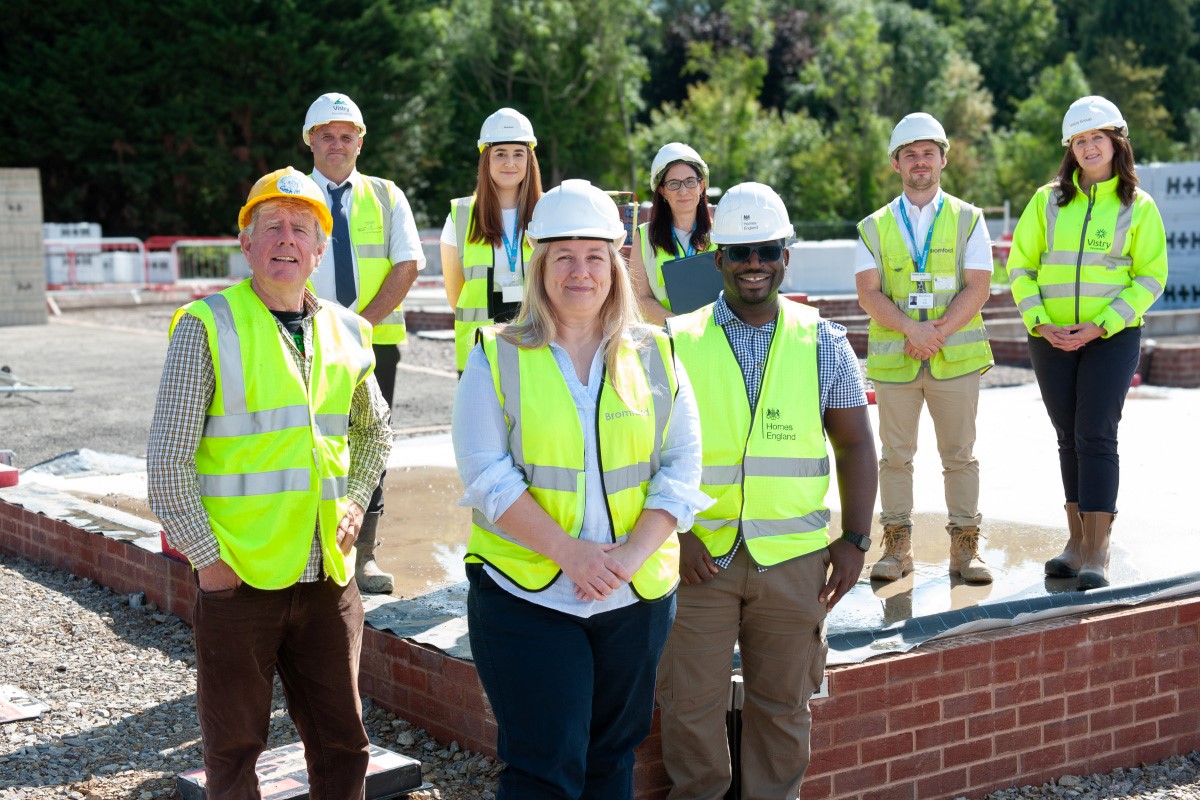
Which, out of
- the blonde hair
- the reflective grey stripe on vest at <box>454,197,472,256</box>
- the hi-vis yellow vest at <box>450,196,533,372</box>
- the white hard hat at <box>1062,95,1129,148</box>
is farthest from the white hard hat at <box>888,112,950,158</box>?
the blonde hair

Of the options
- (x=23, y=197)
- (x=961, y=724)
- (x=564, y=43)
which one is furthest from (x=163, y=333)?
(x=564, y=43)

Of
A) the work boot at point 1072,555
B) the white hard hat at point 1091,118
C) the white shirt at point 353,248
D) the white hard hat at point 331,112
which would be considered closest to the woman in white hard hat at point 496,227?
the white shirt at point 353,248

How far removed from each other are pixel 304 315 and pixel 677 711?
1.61 metres

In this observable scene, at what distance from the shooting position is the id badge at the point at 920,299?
5.82 m

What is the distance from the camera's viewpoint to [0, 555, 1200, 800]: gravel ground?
462 centimetres

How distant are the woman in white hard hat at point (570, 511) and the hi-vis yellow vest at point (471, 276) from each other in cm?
213

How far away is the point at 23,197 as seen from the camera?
22781 mm

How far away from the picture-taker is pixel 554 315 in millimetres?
3525

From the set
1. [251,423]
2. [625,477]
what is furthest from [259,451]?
[625,477]

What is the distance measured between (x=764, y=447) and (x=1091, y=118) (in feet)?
8.96

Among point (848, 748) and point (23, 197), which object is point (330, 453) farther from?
point (23, 197)

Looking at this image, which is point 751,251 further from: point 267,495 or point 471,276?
point 471,276

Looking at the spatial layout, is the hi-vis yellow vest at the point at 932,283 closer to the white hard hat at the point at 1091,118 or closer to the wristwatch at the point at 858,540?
the white hard hat at the point at 1091,118

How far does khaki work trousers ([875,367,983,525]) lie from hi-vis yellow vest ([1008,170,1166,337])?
1.54 ft
